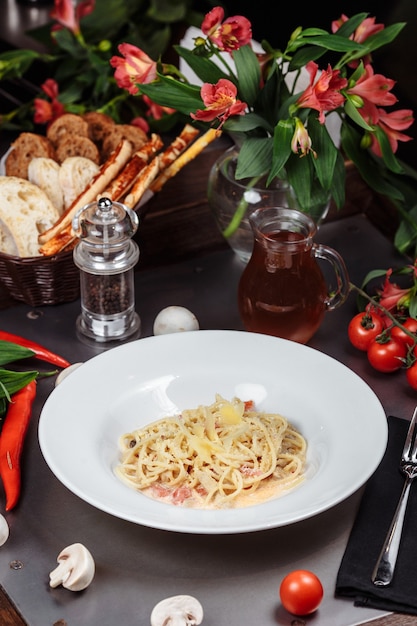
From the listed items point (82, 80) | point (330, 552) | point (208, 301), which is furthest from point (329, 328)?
point (82, 80)

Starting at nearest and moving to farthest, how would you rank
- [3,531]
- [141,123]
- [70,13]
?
[3,531], [141,123], [70,13]

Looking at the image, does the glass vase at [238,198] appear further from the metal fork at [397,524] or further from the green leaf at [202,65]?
the metal fork at [397,524]

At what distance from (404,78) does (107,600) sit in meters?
1.18

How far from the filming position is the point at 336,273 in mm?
1473

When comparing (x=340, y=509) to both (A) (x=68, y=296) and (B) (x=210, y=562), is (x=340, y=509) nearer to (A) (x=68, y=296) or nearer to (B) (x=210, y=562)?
(B) (x=210, y=562)

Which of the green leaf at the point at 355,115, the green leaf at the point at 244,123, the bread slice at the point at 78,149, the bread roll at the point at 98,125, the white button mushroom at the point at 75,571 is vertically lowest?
the white button mushroom at the point at 75,571

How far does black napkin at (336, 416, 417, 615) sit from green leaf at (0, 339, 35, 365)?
0.54m

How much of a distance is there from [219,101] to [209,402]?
1.47 feet

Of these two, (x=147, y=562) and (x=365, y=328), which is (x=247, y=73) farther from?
(x=147, y=562)

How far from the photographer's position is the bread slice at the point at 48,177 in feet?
5.30

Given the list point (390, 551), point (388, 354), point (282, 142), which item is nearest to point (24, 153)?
point (282, 142)

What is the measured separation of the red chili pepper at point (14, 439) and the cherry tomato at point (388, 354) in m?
0.52

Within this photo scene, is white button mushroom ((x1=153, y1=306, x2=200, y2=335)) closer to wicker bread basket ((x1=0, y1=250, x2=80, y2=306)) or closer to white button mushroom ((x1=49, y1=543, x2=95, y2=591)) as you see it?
wicker bread basket ((x1=0, y1=250, x2=80, y2=306))

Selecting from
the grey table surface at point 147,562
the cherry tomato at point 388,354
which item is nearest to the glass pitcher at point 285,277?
the cherry tomato at point 388,354
